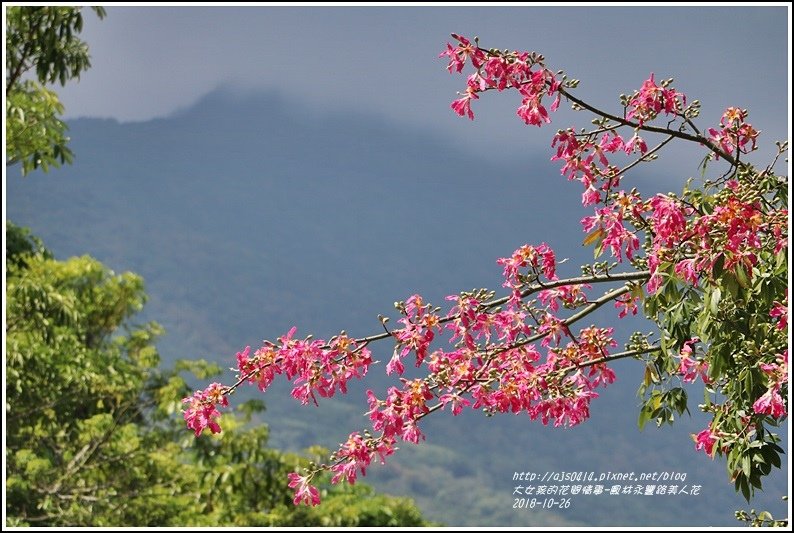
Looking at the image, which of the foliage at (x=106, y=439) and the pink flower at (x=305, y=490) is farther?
the foliage at (x=106, y=439)

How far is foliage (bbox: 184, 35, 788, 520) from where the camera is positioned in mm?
1839

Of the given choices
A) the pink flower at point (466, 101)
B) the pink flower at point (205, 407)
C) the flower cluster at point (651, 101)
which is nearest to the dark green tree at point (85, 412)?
the pink flower at point (205, 407)

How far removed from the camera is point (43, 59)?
5785mm

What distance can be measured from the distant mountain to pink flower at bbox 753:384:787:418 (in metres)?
47.8

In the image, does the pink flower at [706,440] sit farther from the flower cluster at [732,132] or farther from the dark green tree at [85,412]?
the dark green tree at [85,412]

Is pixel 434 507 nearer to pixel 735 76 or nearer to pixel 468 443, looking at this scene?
pixel 468 443

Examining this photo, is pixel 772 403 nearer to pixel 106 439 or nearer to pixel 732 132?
pixel 732 132

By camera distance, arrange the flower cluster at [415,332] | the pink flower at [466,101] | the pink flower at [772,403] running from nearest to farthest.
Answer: the pink flower at [772,403]
the flower cluster at [415,332]
the pink flower at [466,101]

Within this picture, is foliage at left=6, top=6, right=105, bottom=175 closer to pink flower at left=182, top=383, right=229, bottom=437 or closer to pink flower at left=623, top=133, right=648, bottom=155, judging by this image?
pink flower at left=182, top=383, right=229, bottom=437

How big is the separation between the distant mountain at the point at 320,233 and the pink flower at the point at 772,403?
1881 inches

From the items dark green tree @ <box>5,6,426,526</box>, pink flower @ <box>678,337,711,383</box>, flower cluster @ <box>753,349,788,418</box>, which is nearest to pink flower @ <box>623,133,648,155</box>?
pink flower @ <box>678,337,711,383</box>

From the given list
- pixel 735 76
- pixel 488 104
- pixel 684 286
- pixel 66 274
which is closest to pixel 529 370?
pixel 684 286

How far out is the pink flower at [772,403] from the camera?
170 centimetres

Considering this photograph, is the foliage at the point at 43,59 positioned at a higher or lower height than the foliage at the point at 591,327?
higher
